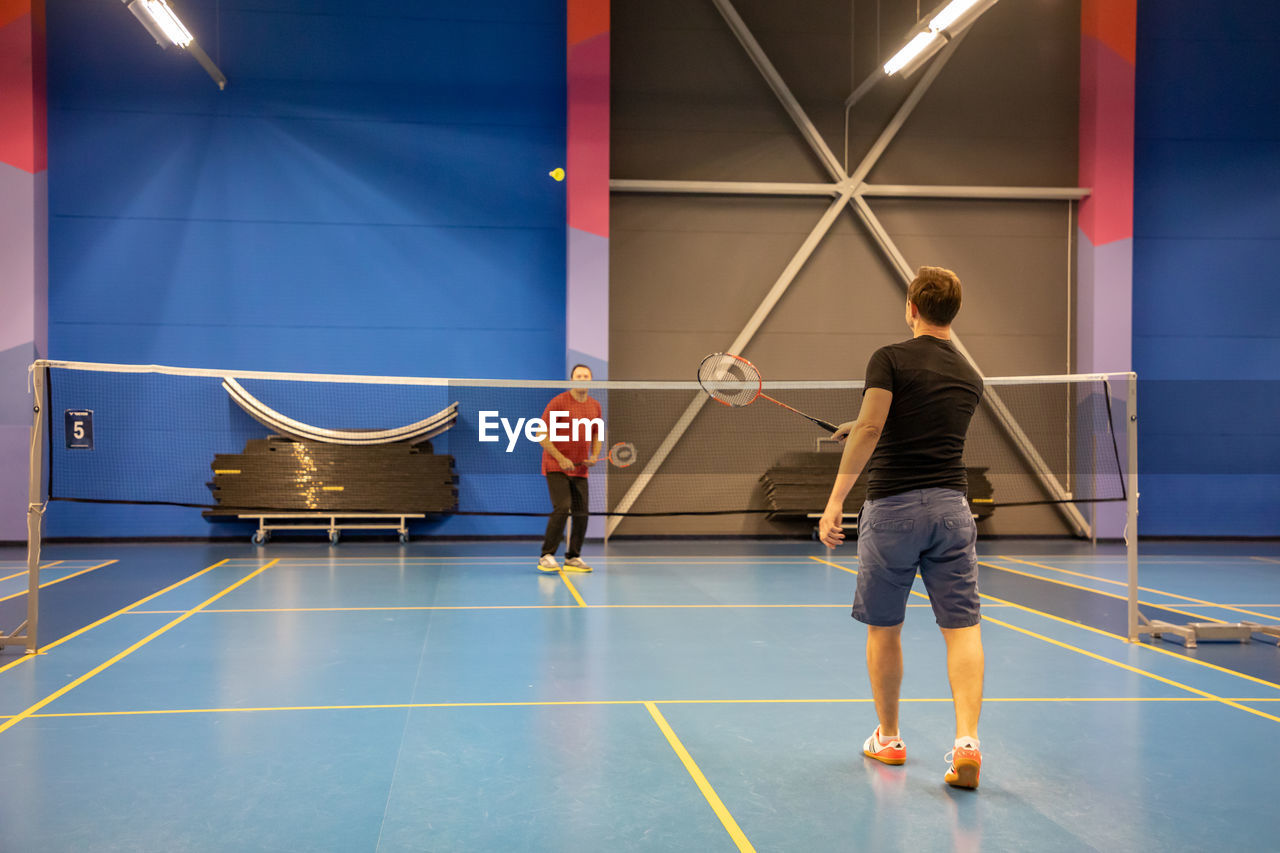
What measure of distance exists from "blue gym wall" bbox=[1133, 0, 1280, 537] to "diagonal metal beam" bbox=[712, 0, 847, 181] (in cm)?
444

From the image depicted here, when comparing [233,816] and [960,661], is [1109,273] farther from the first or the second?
[233,816]

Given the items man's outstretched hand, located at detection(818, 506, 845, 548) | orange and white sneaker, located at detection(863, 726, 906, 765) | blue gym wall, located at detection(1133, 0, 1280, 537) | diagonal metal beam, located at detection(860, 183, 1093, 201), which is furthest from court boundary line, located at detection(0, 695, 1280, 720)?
blue gym wall, located at detection(1133, 0, 1280, 537)

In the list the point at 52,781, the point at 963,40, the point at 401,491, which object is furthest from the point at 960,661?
the point at 963,40

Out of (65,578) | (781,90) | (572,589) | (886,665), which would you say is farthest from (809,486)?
(886,665)

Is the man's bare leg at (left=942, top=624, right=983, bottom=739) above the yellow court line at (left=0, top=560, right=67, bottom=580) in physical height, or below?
above

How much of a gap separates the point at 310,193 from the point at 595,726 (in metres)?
9.95

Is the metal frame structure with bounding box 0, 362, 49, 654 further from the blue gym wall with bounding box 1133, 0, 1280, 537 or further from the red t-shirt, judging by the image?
the blue gym wall with bounding box 1133, 0, 1280, 537

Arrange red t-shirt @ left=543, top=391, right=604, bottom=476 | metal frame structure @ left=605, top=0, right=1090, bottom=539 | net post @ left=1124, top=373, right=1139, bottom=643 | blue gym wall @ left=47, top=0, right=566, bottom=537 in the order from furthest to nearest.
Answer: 1. metal frame structure @ left=605, top=0, right=1090, bottom=539
2. blue gym wall @ left=47, top=0, right=566, bottom=537
3. red t-shirt @ left=543, top=391, right=604, bottom=476
4. net post @ left=1124, top=373, right=1139, bottom=643

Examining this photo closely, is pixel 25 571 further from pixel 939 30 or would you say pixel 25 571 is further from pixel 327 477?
pixel 939 30

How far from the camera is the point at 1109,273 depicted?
12.3 metres

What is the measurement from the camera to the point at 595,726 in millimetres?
3799

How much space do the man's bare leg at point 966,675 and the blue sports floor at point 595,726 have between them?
9.8 inches

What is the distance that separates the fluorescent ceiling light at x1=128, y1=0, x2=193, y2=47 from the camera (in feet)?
30.1

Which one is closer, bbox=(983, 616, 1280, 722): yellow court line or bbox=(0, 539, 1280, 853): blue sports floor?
bbox=(0, 539, 1280, 853): blue sports floor
